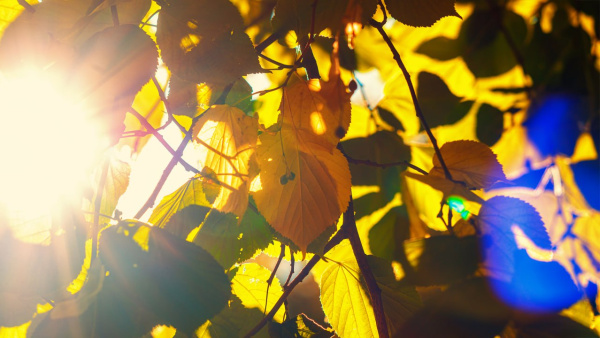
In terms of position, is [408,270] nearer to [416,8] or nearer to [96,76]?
[416,8]

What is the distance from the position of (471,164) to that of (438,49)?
535 mm

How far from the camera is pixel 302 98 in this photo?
525 mm

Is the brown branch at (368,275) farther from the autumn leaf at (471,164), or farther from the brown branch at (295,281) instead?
the autumn leaf at (471,164)

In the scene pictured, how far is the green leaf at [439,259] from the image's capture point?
46 cm

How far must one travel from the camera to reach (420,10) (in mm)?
527

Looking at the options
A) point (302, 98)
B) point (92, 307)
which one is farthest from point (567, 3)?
point (92, 307)

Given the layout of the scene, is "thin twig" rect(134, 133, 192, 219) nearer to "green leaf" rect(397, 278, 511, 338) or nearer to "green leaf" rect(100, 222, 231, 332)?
"green leaf" rect(100, 222, 231, 332)

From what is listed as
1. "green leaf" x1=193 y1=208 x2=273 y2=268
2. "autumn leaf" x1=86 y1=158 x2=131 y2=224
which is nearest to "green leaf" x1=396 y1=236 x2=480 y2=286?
"green leaf" x1=193 y1=208 x2=273 y2=268

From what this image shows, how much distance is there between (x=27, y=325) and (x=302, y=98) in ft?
1.71

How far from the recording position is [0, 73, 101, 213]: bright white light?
1.58ft

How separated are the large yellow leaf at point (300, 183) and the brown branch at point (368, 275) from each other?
10 cm

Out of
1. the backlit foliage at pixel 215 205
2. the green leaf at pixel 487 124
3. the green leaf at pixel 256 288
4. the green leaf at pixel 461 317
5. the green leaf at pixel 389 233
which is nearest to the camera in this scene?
the green leaf at pixel 461 317

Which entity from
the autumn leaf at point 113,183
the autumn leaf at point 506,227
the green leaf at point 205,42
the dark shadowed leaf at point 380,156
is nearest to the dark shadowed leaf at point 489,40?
the dark shadowed leaf at point 380,156

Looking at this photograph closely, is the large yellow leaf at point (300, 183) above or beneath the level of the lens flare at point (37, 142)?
beneath
